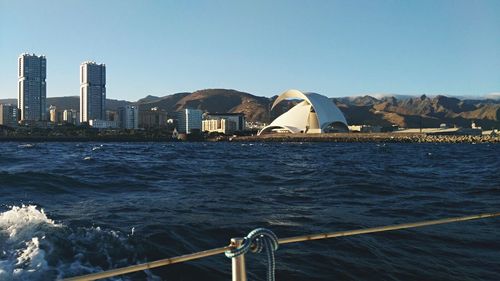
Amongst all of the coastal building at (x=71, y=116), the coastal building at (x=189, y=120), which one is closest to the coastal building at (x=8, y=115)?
the coastal building at (x=71, y=116)

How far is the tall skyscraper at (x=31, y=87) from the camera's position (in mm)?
149750

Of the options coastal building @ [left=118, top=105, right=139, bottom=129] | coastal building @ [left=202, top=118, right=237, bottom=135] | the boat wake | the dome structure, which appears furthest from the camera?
coastal building @ [left=118, top=105, right=139, bottom=129]

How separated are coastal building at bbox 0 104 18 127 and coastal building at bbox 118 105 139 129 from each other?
30706 millimetres

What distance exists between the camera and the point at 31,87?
150875 mm

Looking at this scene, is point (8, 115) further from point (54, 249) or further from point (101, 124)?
point (54, 249)

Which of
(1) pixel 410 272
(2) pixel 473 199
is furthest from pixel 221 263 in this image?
(2) pixel 473 199

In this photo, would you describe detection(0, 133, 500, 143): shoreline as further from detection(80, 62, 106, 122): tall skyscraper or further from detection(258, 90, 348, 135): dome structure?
detection(80, 62, 106, 122): tall skyscraper

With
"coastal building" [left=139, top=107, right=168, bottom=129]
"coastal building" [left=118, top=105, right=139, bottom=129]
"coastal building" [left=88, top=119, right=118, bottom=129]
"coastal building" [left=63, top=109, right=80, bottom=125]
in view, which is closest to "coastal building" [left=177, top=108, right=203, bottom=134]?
"coastal building" [left=139, top=107, right=168, bottom=129]

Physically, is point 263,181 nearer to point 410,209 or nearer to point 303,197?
point 303,197

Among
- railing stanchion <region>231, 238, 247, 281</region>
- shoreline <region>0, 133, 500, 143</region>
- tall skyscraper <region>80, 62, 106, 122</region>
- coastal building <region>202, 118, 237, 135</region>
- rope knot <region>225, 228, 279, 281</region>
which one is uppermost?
tall skyscraper <region>80, 62, 106, 122</region>

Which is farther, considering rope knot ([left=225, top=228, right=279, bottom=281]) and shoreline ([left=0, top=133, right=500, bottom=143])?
shoreline ([left=0, top=133, right=500, bottom=143])

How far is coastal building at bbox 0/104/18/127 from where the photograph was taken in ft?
419

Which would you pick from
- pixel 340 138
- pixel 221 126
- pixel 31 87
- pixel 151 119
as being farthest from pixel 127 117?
pixel 340 138

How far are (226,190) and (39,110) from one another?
160 m
